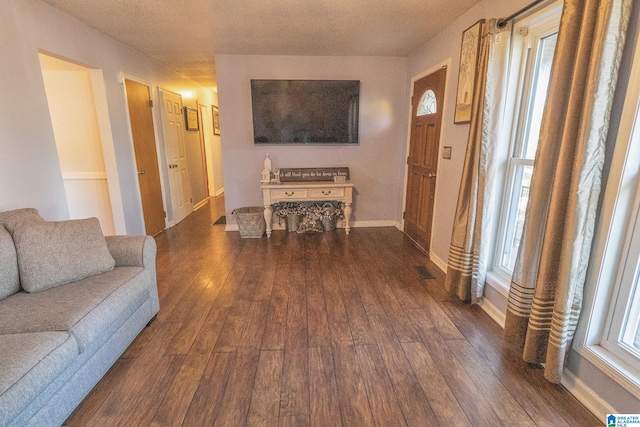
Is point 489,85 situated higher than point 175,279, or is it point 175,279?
point 489,85

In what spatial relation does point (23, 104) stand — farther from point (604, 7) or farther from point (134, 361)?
point (604, 7)

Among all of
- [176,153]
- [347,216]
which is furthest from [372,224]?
[176,153]

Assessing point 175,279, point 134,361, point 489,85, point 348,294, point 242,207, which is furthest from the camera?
point 242,207

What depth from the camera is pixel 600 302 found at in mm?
1437

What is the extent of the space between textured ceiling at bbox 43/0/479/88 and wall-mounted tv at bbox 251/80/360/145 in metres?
0.38

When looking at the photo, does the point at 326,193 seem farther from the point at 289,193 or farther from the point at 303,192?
the point at 289,193

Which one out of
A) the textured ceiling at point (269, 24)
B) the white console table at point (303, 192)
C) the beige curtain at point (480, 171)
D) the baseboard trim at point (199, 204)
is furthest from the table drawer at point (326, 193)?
the baseboard trim at point (199, 204)

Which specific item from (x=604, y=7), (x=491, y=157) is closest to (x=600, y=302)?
(x=491, y=157)

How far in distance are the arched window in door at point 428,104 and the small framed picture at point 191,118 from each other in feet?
12.4

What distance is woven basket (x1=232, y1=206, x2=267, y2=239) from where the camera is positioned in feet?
12.7

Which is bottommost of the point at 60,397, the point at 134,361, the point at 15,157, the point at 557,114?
the point at 134,361

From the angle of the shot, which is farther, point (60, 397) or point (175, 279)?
point (175, 279)

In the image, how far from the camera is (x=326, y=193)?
3904mm

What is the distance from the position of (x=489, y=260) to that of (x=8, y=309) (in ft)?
9.60
